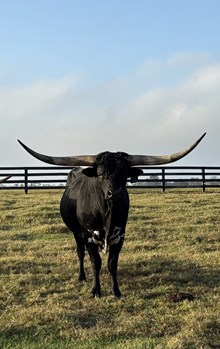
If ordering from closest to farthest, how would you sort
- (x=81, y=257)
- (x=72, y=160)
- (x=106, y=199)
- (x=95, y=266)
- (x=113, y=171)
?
(x=113, y=171), (x=106, y=199), (x=72, y=160), (x=95, y=266), (x=81, y=257)

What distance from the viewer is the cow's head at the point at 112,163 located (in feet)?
24.2

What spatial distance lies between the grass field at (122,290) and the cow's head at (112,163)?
1.60 metres

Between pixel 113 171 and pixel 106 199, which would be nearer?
pixel 113 171

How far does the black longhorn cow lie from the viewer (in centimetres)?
742

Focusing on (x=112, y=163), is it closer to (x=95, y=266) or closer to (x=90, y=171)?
(x=90, y=171)

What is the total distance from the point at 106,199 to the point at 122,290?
4.79 feet

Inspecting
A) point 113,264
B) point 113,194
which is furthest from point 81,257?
point 113,194

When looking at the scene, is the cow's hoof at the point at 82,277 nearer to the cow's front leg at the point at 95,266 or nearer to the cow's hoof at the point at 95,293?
the cow's front leg at the point at 95,266

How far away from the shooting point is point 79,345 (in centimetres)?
561

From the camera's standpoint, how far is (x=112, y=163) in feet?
24.5

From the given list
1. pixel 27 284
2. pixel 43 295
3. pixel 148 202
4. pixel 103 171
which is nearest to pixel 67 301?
pixel 43 295

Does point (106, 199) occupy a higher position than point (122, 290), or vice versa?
point (106, 199)

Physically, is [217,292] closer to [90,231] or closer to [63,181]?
[90,231]

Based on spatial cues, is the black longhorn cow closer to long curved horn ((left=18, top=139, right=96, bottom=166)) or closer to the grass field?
long curved horn ((left=18, top=139, right=96, bottom=166))
